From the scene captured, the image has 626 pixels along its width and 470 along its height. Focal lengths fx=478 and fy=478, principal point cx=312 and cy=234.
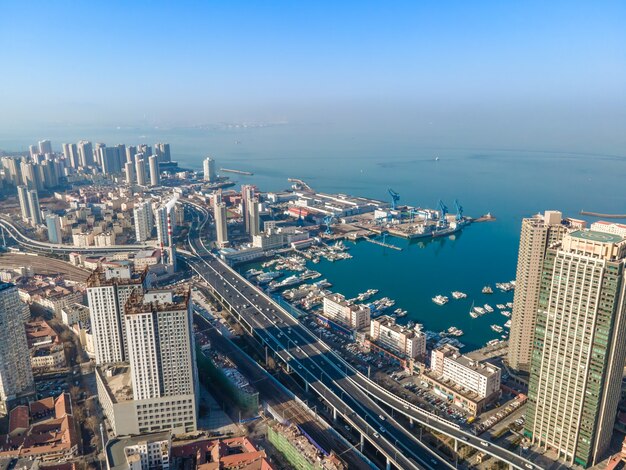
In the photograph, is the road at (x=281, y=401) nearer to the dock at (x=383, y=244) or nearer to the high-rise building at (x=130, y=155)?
the dock at (x=383, y=244)

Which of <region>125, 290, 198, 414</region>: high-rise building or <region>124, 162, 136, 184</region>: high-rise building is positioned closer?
<region>125, 290, 198, 414</region>: high-rise building

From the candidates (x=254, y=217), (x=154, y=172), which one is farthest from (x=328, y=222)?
(x=154, y=172)

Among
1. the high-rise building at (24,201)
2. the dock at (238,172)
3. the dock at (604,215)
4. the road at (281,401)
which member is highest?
the high-rise building at (24,201)

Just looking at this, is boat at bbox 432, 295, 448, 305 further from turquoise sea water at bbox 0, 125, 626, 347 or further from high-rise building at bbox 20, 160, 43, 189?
high-rise building at bbox 20, 160, 43, 189

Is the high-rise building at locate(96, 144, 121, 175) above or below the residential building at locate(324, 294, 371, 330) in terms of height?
above

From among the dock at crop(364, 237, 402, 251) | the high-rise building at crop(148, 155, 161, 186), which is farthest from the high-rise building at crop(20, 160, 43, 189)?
the dock at crop(364, 237, 402, 251)

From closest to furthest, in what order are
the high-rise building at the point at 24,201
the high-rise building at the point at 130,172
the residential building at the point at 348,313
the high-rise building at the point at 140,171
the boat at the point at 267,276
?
the residential building at the point at 348,313 → the boat at the point at 267,276 → the high-rise building at the point at 24,201 → the high-rise building at the point at 140,171 → the high-rise building at the point at 130,172

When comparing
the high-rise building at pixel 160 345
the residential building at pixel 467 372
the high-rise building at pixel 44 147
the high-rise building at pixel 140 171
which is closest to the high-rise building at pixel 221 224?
the high-rise building at pixel 160 345
